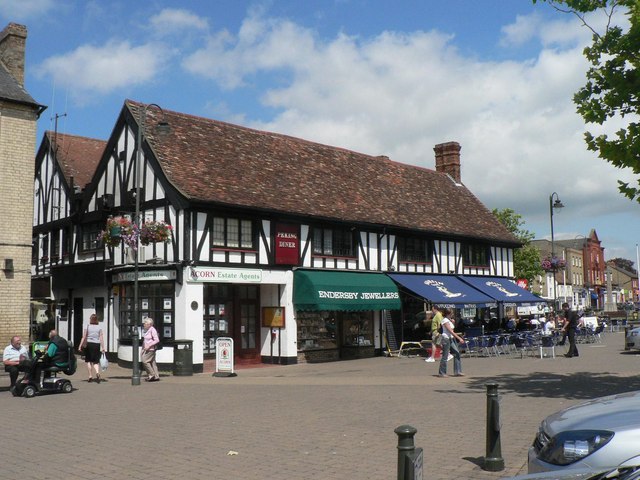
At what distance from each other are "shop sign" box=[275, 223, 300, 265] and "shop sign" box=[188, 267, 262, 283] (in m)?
1.04

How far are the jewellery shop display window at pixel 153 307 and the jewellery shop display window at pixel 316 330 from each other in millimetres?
4401

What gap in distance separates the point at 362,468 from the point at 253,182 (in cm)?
1658

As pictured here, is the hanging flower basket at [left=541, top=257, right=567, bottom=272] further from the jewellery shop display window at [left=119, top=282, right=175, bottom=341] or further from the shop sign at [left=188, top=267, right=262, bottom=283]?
the jewellery shop display window at [left=119, top=282, right=175, bottom=341]

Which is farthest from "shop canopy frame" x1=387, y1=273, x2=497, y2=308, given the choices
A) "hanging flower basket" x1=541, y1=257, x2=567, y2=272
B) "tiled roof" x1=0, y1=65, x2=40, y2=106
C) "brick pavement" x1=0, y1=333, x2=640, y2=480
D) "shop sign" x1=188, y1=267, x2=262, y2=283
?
"tiled roof" x1=0, y1=65, x2=40, y2=106

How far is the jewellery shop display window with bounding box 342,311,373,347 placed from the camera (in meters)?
25.0

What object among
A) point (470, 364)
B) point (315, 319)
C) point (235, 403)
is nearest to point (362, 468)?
point (235, 403)

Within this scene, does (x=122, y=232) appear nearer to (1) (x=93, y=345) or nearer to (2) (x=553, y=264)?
(1) (x=93, y=345)

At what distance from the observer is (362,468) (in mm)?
7191

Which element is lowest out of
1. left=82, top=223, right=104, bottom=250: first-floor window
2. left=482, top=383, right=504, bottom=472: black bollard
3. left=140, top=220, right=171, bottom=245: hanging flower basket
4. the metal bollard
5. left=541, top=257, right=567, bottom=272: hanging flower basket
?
left=482, top=383, right=504, bottom=472: black bollard

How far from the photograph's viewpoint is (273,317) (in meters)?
22.5

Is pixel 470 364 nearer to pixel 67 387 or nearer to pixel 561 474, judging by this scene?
pixel 67 387

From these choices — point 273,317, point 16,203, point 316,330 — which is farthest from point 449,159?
point 16,203

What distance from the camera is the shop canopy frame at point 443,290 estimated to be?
2545 centimetres

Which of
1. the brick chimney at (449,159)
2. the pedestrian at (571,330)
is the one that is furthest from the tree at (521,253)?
the pedestrian at (571,330)
